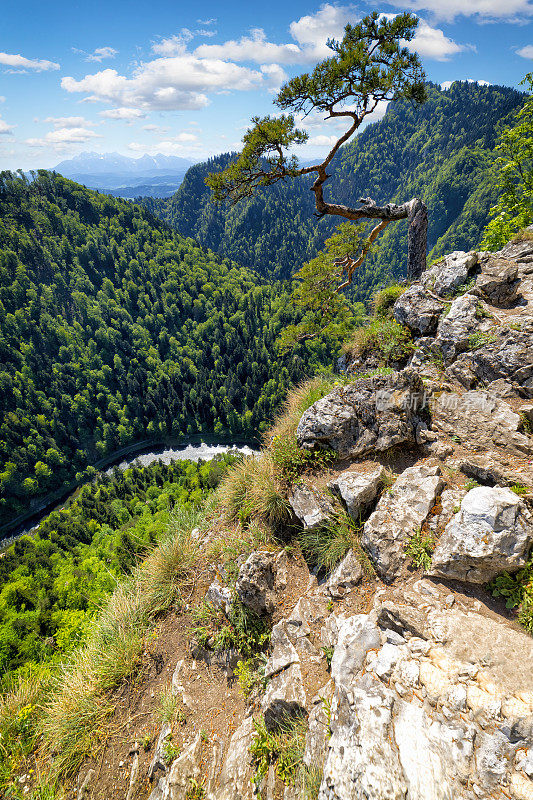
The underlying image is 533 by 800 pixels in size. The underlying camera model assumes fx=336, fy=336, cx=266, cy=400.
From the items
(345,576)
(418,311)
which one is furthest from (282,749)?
(418,311)

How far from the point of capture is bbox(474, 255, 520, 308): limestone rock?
804 centimetres

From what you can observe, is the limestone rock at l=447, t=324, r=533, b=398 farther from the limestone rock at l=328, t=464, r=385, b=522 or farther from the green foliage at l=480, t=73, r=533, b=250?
the green foliage at l=480, t=73, r=533, b=250

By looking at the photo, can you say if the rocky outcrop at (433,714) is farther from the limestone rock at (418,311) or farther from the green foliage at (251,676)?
the limestone rock at (418,311)

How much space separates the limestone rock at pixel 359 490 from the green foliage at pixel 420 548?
105cm

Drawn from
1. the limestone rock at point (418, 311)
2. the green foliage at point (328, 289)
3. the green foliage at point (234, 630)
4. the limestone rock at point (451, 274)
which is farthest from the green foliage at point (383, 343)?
the green foliage at point (234, 630)

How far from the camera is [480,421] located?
6.23 metres

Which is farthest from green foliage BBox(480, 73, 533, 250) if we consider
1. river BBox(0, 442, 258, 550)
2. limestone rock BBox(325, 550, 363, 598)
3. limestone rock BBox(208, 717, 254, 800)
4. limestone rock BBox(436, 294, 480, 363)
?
river BBox(0, 442, 258, 550)

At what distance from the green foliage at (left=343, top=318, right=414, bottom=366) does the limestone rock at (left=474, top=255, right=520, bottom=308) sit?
6.40 feet

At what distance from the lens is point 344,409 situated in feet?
24.0

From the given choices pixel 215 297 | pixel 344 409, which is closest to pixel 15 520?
pixel 215 297

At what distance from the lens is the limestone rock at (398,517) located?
16.8 feet

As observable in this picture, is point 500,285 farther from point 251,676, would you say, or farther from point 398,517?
point 251,676

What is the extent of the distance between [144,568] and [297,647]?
427cm

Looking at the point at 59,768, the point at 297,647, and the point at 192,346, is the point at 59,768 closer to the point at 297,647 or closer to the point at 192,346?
the point at 297,647
